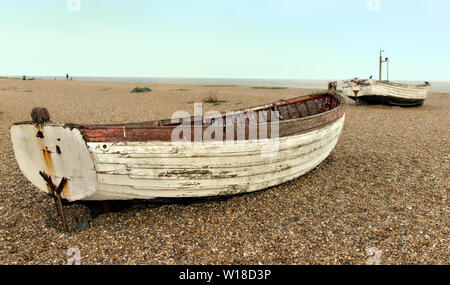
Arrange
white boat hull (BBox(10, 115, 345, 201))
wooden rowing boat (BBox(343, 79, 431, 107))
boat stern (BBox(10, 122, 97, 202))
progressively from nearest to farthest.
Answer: boat stern (BBox(10, 122, 97, 202)) < white boat hull (BBox(10, 115, 345, 201)) < wooden rowing boat (BBox(343, 79, 431, 107))

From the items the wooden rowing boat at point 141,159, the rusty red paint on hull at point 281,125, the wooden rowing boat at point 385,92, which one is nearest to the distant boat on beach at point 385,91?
the wooden rowing boat at point 385,92

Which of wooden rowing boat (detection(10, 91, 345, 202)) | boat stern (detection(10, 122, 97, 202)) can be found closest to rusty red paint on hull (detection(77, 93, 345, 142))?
wooden rowing boat (detection(10, 91, 345, 202))

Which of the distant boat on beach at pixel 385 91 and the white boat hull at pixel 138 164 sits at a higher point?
the distant boat on beach at pixel 385 91

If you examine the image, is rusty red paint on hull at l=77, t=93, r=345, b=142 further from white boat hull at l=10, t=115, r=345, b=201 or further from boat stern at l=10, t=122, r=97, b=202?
boat stern at l=10, t=122, r=97, b=202

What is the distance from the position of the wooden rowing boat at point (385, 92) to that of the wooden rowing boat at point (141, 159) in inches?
643

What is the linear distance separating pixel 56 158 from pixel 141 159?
1309 mm

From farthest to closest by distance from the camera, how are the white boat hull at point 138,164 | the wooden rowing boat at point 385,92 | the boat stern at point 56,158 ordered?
the wooden rowing boat at point 385,92 < the white boat hull at point 138,164 < the boat stern at point 56,158

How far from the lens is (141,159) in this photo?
4.35 m

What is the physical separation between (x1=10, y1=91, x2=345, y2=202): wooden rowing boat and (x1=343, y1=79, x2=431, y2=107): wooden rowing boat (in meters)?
16.3

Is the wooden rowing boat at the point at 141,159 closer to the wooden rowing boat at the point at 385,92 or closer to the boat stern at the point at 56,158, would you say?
the boat stern at the point at 56,158

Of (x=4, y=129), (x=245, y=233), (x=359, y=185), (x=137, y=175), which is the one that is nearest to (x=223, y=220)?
(x=245, y=233)

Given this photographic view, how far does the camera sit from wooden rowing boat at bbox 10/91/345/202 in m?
4.14

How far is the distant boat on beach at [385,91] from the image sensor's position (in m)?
19.0

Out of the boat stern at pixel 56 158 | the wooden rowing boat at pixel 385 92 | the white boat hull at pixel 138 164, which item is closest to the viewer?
the boat stern at pixel 56 158
